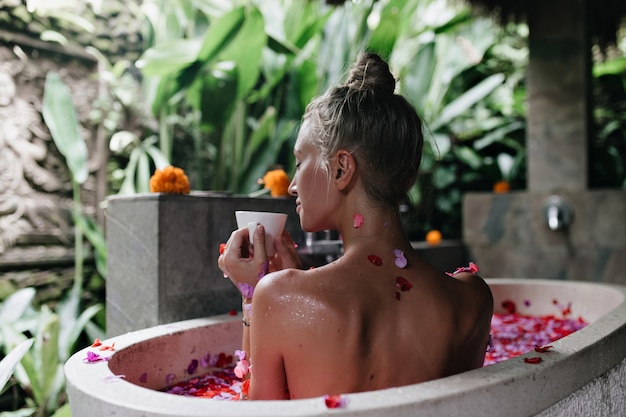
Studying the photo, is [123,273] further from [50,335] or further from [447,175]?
[447,175]

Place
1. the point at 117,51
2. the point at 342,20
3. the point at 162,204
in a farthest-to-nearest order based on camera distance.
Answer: the point at 117,51, the point at 342,20, the point at 162,204

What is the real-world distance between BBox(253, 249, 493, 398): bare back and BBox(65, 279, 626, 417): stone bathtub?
109 millimetres

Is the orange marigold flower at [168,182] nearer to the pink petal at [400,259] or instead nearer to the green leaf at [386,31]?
the pink petal at [400,259]

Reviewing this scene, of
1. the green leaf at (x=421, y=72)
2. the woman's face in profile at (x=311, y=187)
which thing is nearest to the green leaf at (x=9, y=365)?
the woman's face in profile at (x=311, y=187)

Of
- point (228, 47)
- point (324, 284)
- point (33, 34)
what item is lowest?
point (324, 284)

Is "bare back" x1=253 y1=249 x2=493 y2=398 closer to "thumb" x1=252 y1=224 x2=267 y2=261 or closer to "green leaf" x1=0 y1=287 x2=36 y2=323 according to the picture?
"thumb" x1=252 y1=224 x2=267 y2=261

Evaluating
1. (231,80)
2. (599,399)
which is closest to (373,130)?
(599,399)

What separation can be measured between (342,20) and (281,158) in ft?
3.78

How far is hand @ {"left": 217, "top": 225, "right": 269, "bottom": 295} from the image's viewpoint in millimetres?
1240

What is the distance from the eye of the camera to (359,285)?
1096 millimetres

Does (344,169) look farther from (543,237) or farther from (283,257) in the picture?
(543,237)

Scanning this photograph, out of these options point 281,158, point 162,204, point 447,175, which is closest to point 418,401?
point 162,204

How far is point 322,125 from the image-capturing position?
46.8 inches

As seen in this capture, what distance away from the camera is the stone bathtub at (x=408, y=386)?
0.90m
